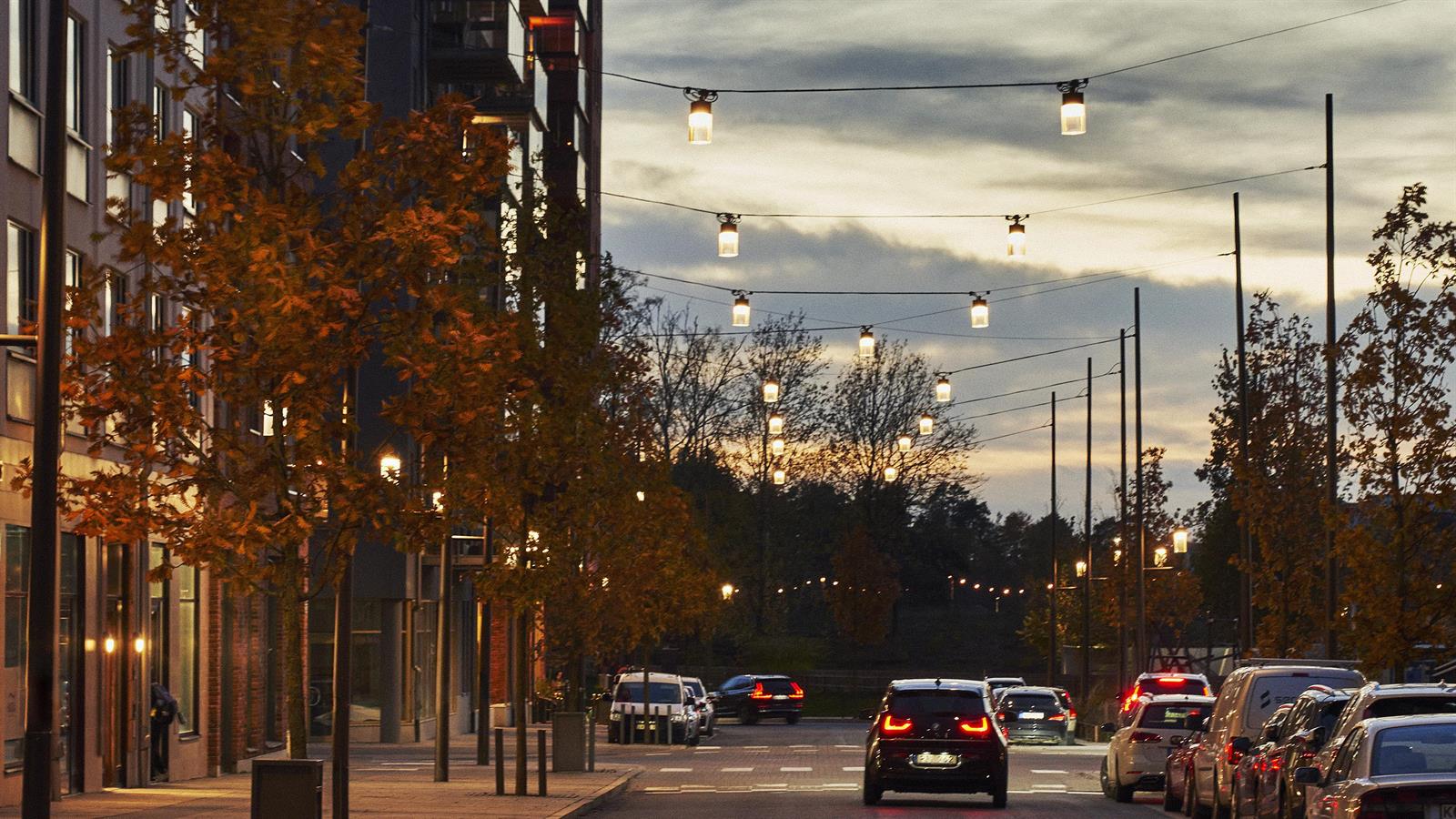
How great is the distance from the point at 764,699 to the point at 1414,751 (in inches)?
2383

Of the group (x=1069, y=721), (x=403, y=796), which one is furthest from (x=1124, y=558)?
(x=403, y=796)

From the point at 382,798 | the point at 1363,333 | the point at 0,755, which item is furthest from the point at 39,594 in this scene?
the point at 1363,333

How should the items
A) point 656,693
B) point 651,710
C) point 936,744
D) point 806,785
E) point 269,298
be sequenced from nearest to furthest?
point 269,298 < point 936,744 < point 806,785 < point 651,710 < point 656,693

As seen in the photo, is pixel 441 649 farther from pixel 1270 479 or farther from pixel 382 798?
pixel 1270 479

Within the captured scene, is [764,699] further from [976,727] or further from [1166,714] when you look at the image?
[976,727]

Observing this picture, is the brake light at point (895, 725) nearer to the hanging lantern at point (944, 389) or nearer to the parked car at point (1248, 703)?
the parked car at point (1248, 703)

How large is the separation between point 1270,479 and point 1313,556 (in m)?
1.88

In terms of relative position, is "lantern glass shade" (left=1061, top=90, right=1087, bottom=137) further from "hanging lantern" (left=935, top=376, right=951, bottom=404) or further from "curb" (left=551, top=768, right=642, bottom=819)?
"hanging lantern" (left=935, top=376, right=951, bottom=404)

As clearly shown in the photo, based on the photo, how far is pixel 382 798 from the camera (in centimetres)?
2906

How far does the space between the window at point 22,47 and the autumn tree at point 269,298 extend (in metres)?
7.60

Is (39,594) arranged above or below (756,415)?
below

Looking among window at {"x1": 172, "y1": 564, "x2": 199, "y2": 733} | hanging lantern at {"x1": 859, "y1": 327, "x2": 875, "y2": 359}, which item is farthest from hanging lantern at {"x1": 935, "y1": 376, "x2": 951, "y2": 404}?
window at {"x1": 172, "y1": 564, "x2": 199, "y2": 733}

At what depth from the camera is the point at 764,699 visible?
75.9 metres

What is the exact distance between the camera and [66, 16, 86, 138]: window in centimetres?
2991
